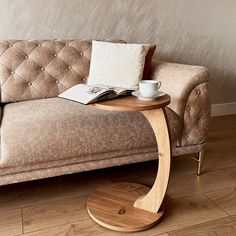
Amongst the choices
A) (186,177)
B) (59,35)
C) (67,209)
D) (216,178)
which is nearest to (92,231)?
(67,209)

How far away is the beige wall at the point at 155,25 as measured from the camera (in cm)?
203

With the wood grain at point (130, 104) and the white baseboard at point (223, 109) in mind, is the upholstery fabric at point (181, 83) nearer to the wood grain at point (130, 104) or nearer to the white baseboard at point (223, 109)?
the wood grain at point (130, 104)

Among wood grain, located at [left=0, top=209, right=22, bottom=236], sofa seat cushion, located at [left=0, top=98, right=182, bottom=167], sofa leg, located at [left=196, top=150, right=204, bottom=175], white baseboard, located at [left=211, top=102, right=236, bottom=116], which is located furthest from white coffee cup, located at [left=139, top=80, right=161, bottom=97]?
white baseboard, located at [left=211, top=102, right=236, bottom=116]

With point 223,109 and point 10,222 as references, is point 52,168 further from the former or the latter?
point 223,109

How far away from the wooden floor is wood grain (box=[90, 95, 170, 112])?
1.89 ft

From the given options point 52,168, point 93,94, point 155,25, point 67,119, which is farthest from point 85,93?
point 155,25

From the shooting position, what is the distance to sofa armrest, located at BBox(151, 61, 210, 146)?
4.98 ft

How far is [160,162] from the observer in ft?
4.17

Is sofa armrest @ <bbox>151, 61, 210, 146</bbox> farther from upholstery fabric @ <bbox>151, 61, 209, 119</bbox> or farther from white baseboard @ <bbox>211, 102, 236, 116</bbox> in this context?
white baseboard @ <bbox>211, 102, 236, 116</bbox>

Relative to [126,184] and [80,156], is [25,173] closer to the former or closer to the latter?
[80,156]

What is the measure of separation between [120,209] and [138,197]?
13 centimetres

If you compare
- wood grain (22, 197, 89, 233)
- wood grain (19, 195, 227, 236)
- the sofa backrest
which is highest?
the sofa backrest

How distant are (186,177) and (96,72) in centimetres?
86

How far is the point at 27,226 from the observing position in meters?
1.27
